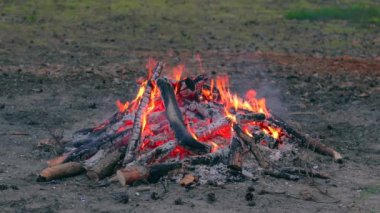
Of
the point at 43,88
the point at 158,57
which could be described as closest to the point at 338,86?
the point at 158,57

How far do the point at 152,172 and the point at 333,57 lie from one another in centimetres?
1119

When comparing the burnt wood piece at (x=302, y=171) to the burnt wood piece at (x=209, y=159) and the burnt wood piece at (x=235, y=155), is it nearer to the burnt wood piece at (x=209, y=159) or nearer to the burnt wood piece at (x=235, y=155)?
the burnt wood piece at (x=235, y=155)

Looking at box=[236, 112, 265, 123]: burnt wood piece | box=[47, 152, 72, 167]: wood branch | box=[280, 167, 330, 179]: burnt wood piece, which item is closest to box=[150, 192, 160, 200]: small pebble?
box=[47, 152, 72, 167]: wood branch

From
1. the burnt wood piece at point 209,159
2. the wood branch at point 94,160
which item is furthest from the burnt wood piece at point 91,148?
the burnt wood piece at point 209,159

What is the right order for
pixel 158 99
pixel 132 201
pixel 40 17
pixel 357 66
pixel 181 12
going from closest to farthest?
pixel 132 201 → pixel 158 99 → pixel 357 66 → pixel 40 17 → pixel 181 12

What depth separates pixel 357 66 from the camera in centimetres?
1716

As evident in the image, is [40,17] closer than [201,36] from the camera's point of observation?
No

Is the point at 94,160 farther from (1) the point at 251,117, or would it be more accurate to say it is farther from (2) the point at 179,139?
(1) the point at 251,117

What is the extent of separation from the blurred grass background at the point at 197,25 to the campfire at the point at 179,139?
911 centimetres

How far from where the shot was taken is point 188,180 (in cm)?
843

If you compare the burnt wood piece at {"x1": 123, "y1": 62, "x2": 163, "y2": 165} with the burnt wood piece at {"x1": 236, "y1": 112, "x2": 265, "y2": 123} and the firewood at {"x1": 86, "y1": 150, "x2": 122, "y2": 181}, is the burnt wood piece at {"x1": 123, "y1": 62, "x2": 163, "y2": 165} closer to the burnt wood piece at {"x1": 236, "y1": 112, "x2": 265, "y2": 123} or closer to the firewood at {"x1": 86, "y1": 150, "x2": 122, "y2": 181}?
the firewood at {"x1": 86, "y1": 150, "x2": 122, "y2": 181}

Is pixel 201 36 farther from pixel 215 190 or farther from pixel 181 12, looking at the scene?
pixel 215 190

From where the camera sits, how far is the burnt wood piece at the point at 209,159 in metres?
8.84

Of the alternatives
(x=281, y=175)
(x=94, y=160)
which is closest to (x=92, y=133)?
(x=94, y=160)
